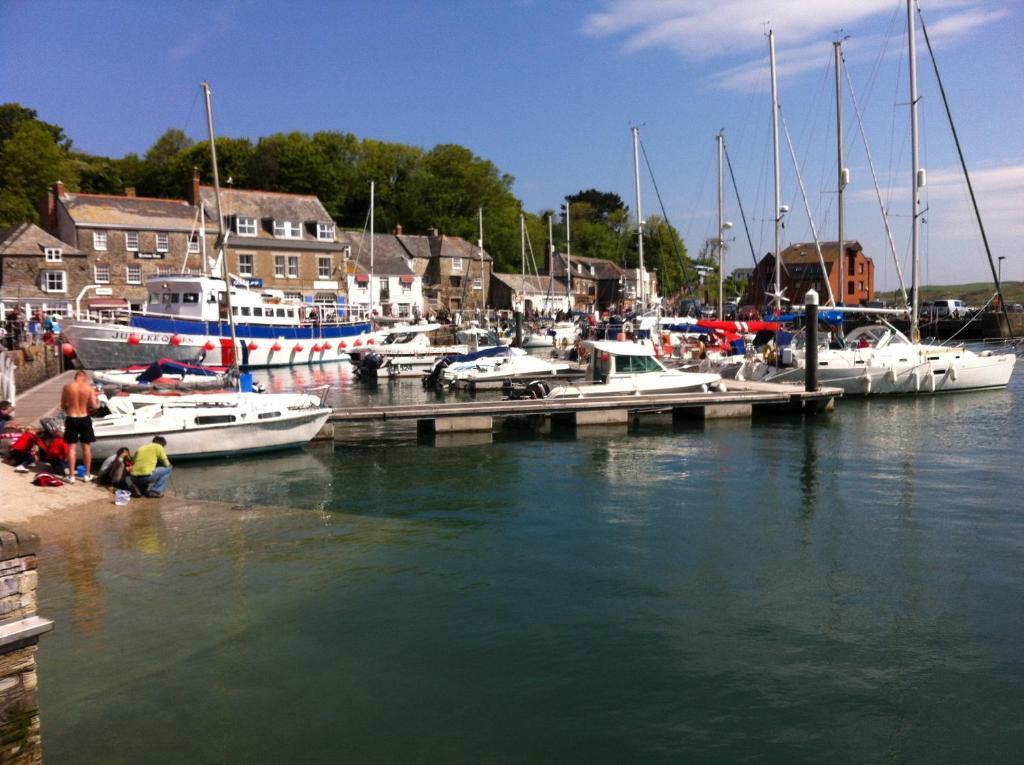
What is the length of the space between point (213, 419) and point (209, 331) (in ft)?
95.6

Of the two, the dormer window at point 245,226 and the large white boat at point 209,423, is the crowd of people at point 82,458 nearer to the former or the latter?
the large white boat at point 209,423

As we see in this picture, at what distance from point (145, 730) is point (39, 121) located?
9384cm

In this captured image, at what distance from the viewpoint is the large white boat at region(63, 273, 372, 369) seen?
4497 centimetres

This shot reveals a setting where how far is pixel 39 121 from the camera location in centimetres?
8606

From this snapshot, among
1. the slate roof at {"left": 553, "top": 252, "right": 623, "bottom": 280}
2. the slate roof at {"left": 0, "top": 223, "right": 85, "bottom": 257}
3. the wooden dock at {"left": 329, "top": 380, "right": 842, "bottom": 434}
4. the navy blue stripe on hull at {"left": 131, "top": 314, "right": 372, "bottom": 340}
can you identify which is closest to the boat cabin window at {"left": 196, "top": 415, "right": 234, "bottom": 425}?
the wooden dock at {"left": 329, "top": 380, "right": 842, "bottom": 434}

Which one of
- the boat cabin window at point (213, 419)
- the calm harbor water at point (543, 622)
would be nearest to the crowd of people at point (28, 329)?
the boat cabin window at point (213, 419)

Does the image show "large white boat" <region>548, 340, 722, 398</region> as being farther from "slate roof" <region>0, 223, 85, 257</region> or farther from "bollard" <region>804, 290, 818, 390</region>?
"slate roof" <region>0, 223, 85, 257</region>

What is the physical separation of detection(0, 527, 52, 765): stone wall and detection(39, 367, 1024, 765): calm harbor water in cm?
194

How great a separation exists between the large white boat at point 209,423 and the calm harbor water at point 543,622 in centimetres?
119

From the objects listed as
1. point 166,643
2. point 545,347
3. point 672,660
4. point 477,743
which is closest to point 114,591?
point 166,643

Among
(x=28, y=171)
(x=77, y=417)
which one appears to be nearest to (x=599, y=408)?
(x=77, y=417)

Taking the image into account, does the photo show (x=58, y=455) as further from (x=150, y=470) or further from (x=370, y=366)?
(x=370, y=366)

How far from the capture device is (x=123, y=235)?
61812 mm

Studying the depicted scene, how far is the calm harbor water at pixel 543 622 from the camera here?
867cm
